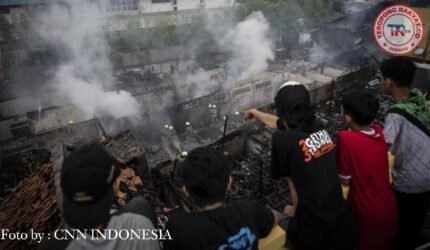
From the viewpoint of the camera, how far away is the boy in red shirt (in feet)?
10.3

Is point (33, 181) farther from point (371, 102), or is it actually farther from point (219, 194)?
point (371, 102)

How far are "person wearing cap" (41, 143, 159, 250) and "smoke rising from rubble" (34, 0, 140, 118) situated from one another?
81.9ft

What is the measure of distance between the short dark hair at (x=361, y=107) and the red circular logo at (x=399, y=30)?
3.92m

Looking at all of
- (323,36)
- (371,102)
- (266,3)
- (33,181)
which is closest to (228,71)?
(266,3)

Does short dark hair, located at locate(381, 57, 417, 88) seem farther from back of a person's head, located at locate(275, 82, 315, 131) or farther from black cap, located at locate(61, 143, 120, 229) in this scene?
black cap, located at locate(61, 143, 120, 229)

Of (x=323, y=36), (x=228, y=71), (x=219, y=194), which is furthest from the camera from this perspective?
(x=323, y=36)

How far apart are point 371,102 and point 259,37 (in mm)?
32946

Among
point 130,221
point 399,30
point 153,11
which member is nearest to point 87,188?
point 130,221

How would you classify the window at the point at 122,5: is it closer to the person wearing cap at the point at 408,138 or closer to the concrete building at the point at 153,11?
the concrete building at the point at 153,11

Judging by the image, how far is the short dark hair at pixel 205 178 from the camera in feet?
7.43

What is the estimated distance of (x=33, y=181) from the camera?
6.45 meters

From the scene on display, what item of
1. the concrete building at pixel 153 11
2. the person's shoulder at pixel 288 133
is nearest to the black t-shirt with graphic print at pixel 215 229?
the person's shoulder at pixel 288 133

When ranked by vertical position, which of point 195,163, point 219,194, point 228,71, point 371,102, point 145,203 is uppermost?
point 371,102

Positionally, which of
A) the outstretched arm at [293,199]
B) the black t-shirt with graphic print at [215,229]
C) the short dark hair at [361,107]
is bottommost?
the outstretched arm at [293,199]
